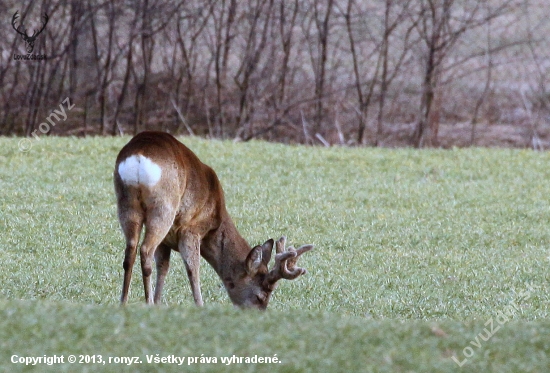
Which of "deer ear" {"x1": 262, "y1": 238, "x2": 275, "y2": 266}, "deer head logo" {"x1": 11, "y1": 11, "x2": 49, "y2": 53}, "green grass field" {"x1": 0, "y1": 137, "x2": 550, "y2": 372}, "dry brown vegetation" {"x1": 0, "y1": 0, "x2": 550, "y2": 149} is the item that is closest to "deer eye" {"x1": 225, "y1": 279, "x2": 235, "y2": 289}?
"deer ear" {"x1": 262, "y1": 238, "x2": 275, "y2": 266}

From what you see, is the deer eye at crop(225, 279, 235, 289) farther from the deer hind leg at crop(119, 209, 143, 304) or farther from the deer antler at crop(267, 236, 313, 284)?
the deer hind leg at crop(119, 209, 143, 304)

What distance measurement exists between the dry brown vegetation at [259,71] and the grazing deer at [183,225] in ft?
46.8

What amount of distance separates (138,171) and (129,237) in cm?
52

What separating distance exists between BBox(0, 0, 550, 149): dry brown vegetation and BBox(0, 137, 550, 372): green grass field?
196 inches

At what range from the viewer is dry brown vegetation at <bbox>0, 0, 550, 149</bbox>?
22.2 m

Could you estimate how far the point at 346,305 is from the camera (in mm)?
8656

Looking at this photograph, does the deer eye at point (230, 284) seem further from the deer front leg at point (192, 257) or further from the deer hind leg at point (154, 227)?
the deer hind leg at point (154, 227)

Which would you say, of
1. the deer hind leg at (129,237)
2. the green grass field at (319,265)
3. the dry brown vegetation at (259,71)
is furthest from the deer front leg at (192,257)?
the dry brown vegetation at (259,71)

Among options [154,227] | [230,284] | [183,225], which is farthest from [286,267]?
[154,227]

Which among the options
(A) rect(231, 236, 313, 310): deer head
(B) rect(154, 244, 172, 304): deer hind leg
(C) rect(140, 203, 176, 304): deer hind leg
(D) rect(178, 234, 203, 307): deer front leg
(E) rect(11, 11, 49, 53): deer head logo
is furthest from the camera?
(E) rect(11, 11, 49, 53): deer head logo

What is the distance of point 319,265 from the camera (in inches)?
411

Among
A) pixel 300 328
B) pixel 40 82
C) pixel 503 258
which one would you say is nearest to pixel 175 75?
pixel 40 82

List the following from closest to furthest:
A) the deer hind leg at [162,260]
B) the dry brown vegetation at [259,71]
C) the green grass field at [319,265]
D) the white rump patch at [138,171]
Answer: the green grass field at [319,265] < the white rump patch at [138,171] < the deer hind leg at [162,260] < the dry brown vegetation at [259,71]

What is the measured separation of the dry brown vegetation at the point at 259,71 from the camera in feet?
72.7
